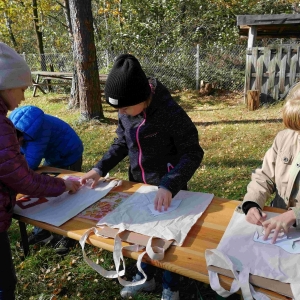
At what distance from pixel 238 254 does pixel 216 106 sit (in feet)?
26.1

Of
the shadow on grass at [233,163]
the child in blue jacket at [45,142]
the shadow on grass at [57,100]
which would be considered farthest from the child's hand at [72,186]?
the shadow on grass at [57,100]

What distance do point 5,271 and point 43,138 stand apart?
3.27 feet

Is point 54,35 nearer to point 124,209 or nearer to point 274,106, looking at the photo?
point 274,106

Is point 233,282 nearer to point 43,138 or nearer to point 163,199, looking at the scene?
point 163,199

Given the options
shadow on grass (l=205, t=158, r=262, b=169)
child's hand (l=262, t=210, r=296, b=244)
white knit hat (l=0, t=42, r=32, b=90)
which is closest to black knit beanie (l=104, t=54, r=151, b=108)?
white knit hat (l=0, t=42, r=32, b=90)

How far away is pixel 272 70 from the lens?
26.8 feet

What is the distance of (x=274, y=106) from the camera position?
8.00 metres

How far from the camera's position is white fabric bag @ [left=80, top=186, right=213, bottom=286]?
135cm

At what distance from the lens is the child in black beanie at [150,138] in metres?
1.63

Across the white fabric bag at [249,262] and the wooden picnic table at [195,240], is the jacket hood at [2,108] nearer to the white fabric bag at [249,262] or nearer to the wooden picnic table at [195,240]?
the wooden picnic table at [195,240]

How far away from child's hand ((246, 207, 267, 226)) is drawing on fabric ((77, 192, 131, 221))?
0.72 m

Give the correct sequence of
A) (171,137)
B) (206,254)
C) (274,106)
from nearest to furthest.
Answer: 1. (206,254)
2. (171,137)
3. (274,106)

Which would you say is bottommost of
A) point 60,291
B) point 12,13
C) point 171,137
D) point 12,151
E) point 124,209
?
point 60,291

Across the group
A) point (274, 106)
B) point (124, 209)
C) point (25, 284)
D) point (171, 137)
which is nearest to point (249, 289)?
point (124, 209)
